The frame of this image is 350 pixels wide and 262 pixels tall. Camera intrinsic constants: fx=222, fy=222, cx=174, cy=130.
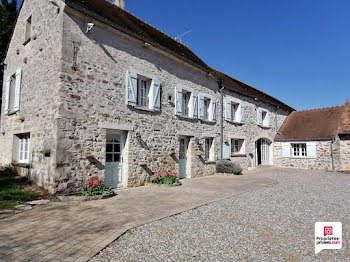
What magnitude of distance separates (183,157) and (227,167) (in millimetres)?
2613

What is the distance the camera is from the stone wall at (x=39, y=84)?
606 centimetres

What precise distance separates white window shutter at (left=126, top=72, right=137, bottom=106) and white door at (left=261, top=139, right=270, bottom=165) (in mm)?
11382

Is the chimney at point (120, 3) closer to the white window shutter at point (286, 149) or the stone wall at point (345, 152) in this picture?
the white window shutter at point (286, 149)

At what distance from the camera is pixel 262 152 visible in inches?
620

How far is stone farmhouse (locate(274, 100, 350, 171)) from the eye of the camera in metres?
13.2

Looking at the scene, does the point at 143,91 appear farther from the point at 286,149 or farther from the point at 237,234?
the point at 286,149

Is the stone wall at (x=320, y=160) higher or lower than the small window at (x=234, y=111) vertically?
lower

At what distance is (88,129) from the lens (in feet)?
20.7

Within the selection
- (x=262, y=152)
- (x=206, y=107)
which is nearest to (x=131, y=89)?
(x=206, y=107)

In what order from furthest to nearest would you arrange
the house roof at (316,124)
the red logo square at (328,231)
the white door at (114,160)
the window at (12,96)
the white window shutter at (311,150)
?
the white window shutter at (311,150) → the house roof at (316,124) → the window at (12,96) → the white door at (114,160) → the red logo square at (328,231)

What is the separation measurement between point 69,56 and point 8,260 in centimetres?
512

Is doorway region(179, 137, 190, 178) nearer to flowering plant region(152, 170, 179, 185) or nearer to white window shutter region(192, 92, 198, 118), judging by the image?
white window shutter region(192, 92, 198, 118)

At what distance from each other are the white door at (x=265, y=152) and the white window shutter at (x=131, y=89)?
37.3 feet

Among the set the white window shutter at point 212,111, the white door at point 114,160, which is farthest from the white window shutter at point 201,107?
the white door at point 114,160
